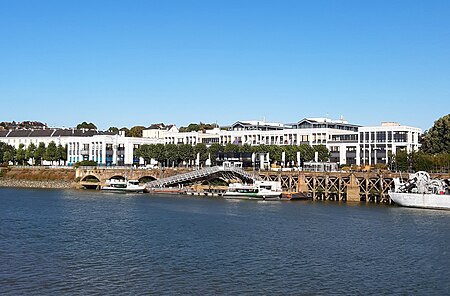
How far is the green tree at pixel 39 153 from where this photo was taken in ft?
Answer: 500

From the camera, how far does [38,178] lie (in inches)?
5094

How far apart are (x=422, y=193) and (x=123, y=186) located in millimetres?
53013

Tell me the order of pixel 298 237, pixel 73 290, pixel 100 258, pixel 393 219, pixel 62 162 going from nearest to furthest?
1. pixel 73 290
2. pixel 100 258
3. pixel 298 237
4. pixel 393 219
5. pixel 62 162

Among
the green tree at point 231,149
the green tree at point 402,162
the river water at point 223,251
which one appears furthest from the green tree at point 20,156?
the green tree at point 402,162

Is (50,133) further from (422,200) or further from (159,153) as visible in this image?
(422,200)

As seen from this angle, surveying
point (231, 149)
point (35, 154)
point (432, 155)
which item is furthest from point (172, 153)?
point (432, 155)

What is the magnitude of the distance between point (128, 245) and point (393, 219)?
31369mm

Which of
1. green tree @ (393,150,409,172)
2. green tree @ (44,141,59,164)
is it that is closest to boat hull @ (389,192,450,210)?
green tree @ (393,150,409,172)

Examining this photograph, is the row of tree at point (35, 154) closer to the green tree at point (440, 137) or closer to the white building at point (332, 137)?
the white building at point (332, 137)

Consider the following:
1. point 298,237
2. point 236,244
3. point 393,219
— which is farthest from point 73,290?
point 393,219

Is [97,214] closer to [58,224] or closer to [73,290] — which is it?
[58,224]

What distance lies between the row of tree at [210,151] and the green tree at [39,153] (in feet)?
78.0

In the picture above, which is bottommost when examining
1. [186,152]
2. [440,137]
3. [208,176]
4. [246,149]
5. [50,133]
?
[208,176]

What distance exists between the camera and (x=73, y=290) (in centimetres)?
3459
